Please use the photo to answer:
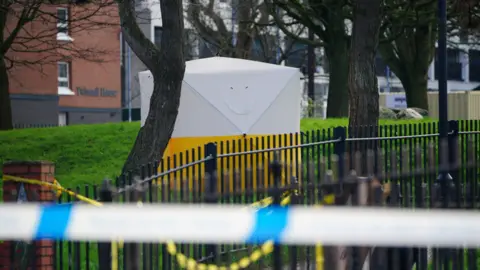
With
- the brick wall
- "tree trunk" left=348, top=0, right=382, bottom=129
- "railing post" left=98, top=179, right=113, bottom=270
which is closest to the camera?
"railing post" left=98, top=179, right=113, bottom=270

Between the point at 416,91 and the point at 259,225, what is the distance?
32453 millimetres

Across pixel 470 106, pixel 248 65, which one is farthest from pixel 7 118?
pixel 470 106

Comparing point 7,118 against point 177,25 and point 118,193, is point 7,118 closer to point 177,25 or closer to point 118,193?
point 177,25

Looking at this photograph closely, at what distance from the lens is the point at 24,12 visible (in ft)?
85.5

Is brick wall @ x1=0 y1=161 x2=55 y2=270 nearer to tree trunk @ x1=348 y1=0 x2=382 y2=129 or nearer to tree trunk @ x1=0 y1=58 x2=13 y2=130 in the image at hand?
tree trunk @ x1=348 y1=0 x2=382 y2=129

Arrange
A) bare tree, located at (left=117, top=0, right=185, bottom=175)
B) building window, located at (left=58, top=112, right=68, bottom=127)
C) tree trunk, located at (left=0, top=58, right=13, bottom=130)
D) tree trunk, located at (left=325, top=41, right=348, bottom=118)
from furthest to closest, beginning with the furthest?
building window, located at (left=58, top=112, right=68, bottom=127) → tree trunk, located at (left=325, top=41, right=348, bottom=118) → tree trunk, located at (left=0, top=58, right=13, bottom=130) → bare tree, located at (left=117, top=0, right=185, bottom=175)

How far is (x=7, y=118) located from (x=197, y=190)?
79.4ft

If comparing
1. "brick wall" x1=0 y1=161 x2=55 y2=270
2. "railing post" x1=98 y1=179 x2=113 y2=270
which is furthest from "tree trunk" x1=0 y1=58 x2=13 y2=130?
"railing post" x1=98 y1=179 x2=113 y2=270

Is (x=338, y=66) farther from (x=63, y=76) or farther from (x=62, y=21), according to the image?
(x=63, y=76)

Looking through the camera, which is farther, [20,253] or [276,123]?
[276,123]

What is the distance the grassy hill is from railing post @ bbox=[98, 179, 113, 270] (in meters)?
11.2

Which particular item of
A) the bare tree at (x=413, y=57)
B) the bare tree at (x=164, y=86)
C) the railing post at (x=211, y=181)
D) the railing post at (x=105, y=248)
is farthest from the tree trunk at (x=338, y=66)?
the railing post at (x=105, y=248)

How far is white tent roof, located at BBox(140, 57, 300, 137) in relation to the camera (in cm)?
1858

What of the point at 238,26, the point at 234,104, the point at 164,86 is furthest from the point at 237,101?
the point at 238,26
